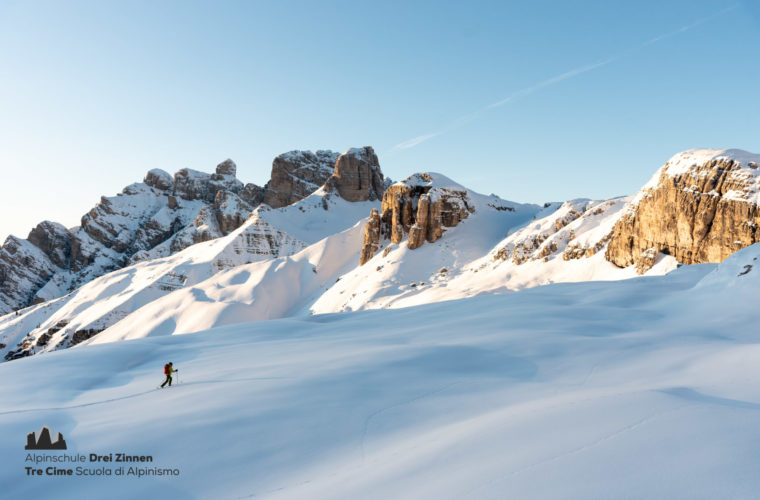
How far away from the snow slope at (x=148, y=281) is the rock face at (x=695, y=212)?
234 feet

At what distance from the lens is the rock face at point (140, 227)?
146000mm

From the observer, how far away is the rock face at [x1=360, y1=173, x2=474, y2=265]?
251ft

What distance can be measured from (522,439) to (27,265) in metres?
204

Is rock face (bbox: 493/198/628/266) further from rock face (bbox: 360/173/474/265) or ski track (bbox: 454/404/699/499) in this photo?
ski track (bbox: 454/404/699/499)

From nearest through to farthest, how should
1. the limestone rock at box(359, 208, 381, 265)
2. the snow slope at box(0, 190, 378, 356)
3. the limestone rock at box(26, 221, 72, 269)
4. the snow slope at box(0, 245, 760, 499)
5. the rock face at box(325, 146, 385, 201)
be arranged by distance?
the snow slope at box(0, 245, 760, 499)
the limestone rock at box(359, 208, 381, 265)
the snow slope at box(0, 190, 378, 356)
the rock face at box(325, 146, 385, 201)
the limestone rock at box(26, 221, 72, 269)

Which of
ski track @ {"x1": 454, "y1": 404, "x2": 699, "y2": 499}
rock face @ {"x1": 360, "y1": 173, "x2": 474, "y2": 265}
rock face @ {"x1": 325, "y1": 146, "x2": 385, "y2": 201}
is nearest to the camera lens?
ski track @ {"x1": 454, "y1": 404, "x2": 699, "y2": 499}

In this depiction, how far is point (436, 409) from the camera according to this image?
21.5 feet

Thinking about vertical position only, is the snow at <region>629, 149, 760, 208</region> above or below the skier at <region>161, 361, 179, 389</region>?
above

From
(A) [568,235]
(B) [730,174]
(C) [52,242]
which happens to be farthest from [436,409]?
(C) [52,242]

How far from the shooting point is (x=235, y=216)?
146 metres

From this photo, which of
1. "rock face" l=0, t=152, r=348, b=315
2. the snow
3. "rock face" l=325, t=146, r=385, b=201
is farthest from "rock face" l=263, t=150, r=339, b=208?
the snow

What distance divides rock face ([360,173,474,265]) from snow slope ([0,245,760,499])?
63227 mm

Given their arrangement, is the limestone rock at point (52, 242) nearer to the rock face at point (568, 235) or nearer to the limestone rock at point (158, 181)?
the limestone rock at point (158, 181)

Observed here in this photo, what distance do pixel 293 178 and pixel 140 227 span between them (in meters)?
70.5
